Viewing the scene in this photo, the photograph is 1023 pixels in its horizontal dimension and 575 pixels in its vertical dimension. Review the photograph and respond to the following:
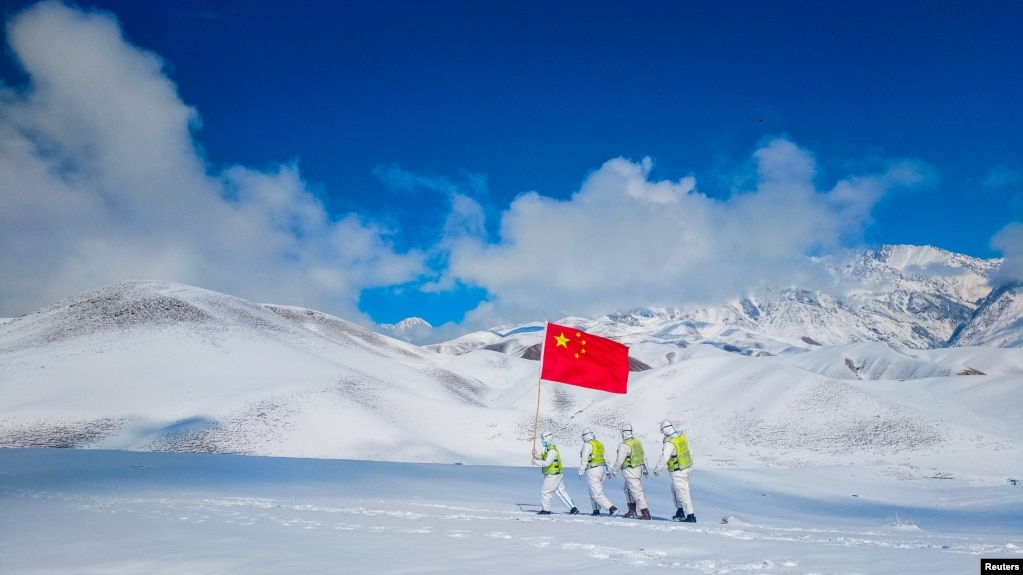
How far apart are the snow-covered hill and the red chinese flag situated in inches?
860

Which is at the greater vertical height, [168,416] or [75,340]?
[75,340]

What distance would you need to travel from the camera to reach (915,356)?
145 metres

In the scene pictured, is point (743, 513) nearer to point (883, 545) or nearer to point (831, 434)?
point (883, 545)

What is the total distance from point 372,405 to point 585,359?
36755mm

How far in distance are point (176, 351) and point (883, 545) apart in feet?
231

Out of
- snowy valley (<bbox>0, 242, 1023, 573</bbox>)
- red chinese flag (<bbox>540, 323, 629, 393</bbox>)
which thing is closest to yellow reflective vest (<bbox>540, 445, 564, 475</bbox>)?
snowy valley (<bbox>0, 242, 1023, 573</bbox>)

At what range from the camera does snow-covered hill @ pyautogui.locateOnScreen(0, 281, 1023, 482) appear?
46.2 meters

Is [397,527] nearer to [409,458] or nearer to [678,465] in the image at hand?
[678,465]

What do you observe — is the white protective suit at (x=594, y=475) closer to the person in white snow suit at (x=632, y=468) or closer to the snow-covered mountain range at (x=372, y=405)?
the person in white snow suit at (x=632, y=468)

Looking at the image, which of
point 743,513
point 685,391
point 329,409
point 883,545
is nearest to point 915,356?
point 685,391

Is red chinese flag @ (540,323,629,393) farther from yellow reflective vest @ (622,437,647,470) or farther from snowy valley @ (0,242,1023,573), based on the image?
yellow reflective vest @ (622,437,647,470)

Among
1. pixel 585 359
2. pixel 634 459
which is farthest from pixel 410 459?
pixel 634 459

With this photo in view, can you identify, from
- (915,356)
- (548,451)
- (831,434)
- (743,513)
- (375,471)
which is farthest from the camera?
(915,356)

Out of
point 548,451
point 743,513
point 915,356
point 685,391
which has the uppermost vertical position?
point 915,356
